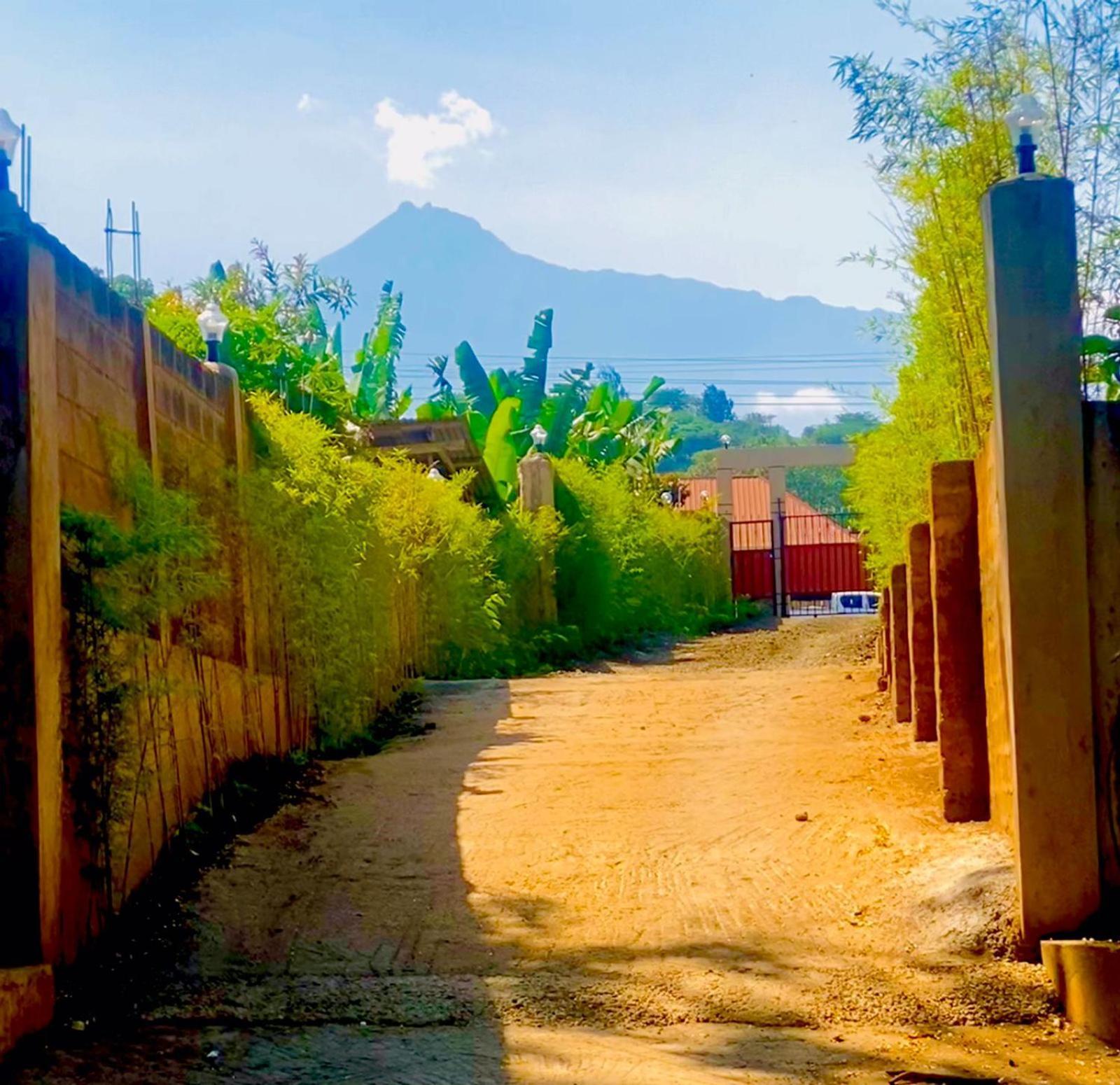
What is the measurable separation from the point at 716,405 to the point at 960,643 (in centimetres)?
8148

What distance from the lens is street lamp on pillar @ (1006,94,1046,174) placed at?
5141 millimetres

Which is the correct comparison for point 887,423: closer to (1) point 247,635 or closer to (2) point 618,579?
(1) point 247,635

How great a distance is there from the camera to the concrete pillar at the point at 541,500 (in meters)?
19.4

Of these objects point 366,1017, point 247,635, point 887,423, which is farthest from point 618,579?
point 366,1017

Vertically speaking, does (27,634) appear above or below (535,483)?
below

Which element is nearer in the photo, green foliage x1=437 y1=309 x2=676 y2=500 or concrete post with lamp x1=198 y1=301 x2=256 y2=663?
concrete post with lamp x1=198 y1=301 x2=256 y2=663

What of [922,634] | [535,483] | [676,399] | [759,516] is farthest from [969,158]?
[676,399]

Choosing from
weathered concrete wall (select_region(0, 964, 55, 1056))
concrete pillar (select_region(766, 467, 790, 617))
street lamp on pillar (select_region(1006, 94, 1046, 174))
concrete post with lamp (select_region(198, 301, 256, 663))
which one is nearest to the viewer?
weathered concrete wall (select_region(0, 964, 55, 1056))

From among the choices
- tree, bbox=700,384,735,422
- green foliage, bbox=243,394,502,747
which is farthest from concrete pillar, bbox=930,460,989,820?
tree, bbox=700,384,735,422

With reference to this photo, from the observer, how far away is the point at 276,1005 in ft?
15.8

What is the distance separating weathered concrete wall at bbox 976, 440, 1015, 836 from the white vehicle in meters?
24.0

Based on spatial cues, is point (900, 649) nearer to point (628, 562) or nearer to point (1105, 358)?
point (1105, 358)

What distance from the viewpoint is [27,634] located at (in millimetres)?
4422

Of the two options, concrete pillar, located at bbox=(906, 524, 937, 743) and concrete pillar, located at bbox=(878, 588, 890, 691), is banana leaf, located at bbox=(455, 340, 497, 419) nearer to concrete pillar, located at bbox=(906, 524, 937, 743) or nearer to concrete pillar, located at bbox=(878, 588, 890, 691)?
concrete pillar, located at bbox=(878, 588, 890, 691)
